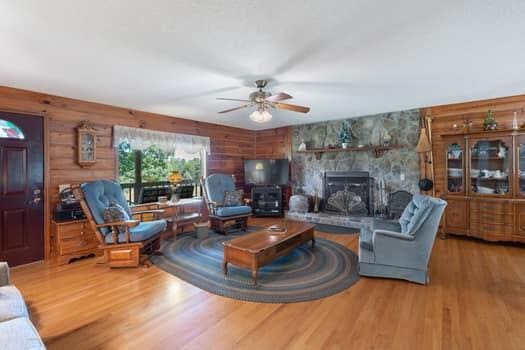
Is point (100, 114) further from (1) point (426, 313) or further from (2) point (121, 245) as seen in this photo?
(1) point (426, 313)

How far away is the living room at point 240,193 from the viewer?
1930mm

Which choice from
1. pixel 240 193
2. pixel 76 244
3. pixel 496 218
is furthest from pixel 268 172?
pixel 496 218

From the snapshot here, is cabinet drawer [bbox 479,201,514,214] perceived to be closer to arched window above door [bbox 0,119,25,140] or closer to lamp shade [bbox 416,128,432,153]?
lamp shade [bbox 416,128,432,153]

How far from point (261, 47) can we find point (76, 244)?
357cm

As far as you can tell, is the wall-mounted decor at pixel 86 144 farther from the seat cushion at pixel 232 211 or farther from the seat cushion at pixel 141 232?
the seat cushion at pixel 232 211

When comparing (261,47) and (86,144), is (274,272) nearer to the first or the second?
(261,47)

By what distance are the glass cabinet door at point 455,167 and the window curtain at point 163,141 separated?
472cm

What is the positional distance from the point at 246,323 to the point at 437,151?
14.8ft

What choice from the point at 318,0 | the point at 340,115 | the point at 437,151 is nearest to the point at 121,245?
the point at 318,0

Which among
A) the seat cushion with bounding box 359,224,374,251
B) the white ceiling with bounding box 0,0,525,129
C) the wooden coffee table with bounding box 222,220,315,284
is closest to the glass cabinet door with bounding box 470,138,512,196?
the white ceiling with bounding box 0,0,525,129

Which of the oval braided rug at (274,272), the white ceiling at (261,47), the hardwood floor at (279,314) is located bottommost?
the hardwood floor at (279,314)

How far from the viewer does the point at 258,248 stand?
2.82 metres

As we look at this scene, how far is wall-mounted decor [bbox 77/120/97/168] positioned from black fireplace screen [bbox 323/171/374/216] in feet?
15.2

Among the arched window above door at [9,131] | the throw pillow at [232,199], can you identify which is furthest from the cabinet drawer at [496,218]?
the arched window above door at [9,131]
